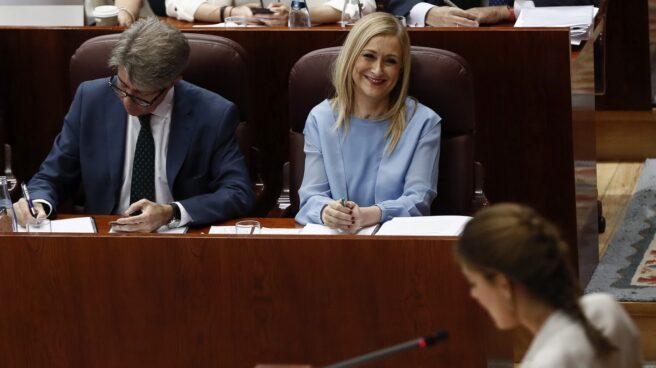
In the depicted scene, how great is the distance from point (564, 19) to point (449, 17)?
1.41ft

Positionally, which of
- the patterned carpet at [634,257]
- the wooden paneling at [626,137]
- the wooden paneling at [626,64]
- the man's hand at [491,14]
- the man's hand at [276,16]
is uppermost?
the man's hand at [276,16]

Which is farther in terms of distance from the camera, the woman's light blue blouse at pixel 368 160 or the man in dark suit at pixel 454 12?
the man in dark suit at pixel 454 12

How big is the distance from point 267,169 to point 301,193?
24.6 inches

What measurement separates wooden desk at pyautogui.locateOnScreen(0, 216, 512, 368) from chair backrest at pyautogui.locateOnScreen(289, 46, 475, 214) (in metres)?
0.85

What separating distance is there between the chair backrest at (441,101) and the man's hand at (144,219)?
53 cm

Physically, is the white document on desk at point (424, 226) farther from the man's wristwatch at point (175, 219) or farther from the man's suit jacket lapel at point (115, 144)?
the man's suit jacket lapel at point (115, 144)

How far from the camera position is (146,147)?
338 cm

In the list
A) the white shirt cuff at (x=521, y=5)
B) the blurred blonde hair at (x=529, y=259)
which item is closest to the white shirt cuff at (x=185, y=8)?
the white shirt cuff at (x=521, y=5)

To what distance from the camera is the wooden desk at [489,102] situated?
12.0 feet

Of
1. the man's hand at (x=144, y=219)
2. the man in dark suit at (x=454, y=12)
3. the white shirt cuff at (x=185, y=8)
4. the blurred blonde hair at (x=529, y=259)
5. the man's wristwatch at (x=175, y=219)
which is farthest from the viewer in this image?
the white shirt cuff at (x=185, y=8)

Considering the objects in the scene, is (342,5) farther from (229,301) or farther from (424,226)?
(229,301)

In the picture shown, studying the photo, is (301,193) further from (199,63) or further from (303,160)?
(199,63)

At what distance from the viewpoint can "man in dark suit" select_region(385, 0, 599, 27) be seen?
422cm

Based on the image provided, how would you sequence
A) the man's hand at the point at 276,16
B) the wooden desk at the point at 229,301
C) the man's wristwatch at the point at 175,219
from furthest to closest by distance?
1. the man's hand at the point at 276,16
2. the man's wristwatch at the point at 175,219
3. the wooden desk at the point at 229,301
